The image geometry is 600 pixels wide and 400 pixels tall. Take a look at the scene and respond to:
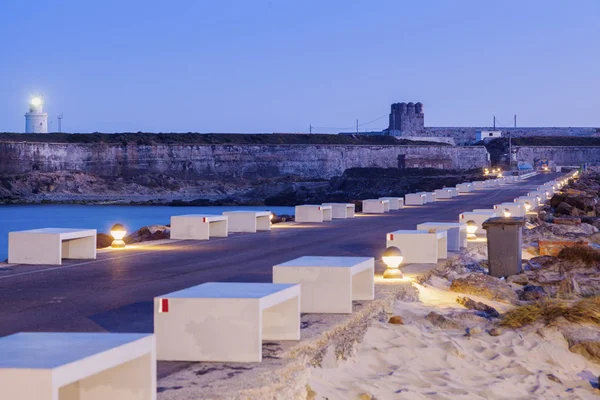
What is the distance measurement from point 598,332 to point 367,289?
2555mm

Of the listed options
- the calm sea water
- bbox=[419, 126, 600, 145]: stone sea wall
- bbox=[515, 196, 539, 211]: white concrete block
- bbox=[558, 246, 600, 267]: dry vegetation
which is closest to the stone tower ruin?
bbox=[419, 126, 600, 145]: stone sea wall

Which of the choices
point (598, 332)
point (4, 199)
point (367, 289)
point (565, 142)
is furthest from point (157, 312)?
point (565, 142)

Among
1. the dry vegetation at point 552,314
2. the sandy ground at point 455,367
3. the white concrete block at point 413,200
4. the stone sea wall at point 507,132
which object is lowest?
the sandy ground at point 455,367

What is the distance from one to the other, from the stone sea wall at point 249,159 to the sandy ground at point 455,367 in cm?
11091

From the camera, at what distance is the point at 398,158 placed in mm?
122812

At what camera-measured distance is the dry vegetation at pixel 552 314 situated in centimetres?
1020

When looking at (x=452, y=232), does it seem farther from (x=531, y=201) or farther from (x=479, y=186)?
(x=479, y=186)

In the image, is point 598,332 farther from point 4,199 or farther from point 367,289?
point 4,199

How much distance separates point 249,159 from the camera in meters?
124

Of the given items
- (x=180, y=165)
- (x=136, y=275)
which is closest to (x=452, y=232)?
(x=136, y=275)

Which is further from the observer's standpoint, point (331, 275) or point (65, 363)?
point (331, 275)

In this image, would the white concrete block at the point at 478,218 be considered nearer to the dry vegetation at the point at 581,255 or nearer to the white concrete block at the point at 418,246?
the dry vegetation at the point at 581,255

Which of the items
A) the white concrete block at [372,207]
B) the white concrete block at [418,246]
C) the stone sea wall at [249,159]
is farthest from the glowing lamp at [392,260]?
the stone sea wall at [249,159]

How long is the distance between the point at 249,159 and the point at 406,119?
4577 centimetres
